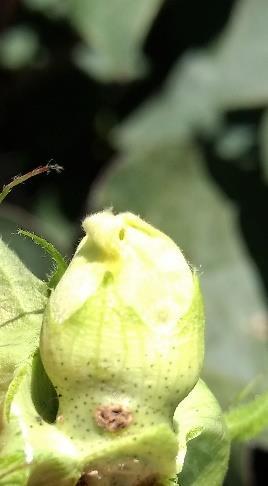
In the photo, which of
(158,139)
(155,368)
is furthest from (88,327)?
(158,139)

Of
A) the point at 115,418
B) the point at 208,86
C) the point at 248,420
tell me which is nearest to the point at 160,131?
the point at 208,86

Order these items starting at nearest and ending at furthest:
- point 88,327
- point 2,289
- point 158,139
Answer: point 88,327 < point 2,289 < point 158,139

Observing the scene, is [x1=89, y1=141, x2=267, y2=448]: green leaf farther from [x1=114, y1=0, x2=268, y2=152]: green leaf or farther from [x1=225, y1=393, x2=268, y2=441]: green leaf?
[x1=225, y1=393, x2=268, y2=441]: green leaf

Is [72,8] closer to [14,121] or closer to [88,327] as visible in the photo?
[14,121]

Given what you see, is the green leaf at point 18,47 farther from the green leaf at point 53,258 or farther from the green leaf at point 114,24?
the green leaf at point 53,258

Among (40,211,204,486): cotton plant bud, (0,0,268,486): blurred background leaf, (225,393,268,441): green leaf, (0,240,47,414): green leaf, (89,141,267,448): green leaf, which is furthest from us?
(0,0,268,486): blurred background leaf

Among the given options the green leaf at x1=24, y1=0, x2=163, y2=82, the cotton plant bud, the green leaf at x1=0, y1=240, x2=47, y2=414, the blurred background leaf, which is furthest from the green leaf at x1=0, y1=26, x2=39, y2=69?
the cotton plant bud
